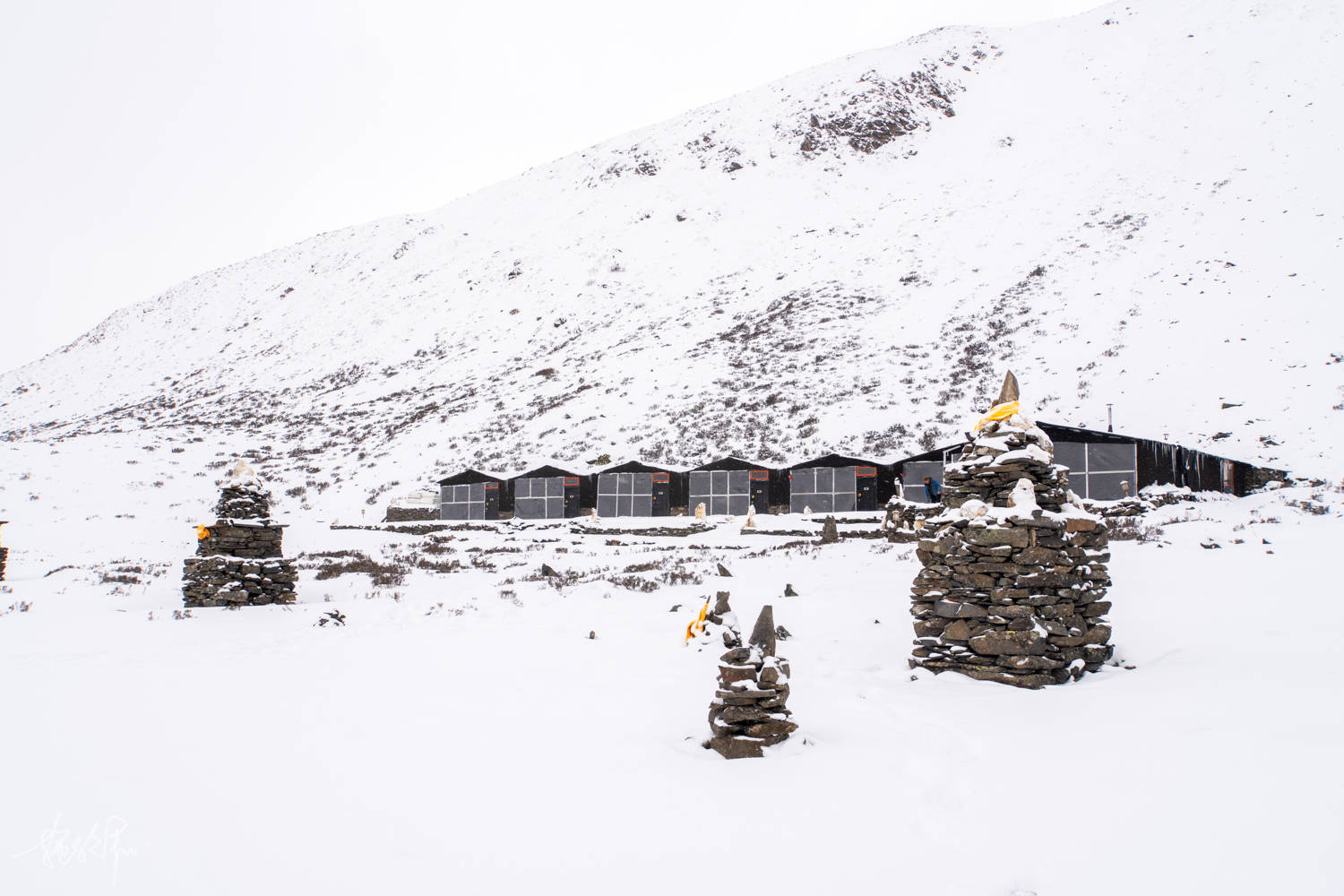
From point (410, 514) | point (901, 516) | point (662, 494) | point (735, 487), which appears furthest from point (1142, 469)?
point (410, 514)

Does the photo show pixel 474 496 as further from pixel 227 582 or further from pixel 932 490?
pixel 227 582

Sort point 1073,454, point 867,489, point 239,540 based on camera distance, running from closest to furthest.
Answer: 1. point 239,540
2. point 1073,454
3. point 867,489

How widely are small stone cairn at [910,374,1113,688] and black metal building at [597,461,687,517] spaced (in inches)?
1198

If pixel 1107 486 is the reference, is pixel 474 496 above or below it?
below

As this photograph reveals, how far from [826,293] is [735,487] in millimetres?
35295

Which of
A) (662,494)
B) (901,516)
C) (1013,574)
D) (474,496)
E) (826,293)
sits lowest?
(1013,574)

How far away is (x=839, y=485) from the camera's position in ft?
117

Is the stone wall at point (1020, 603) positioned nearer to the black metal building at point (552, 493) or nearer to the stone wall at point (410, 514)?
the black metal building at point (552, 493)

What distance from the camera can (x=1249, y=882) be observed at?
12.7 feet

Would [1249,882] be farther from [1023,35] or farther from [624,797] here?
[1023,35]

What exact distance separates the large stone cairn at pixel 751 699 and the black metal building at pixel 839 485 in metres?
29.6

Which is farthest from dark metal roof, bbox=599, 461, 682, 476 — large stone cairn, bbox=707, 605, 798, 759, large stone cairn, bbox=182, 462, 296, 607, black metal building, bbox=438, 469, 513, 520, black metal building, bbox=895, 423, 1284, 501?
large stone cairn, bbox=707, 605, 798, 759

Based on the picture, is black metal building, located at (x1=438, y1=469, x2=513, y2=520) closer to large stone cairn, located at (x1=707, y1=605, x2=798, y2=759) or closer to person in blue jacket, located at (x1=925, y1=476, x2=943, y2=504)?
person in blue jacket, located at (x1=925, y1=476, x2=943, y2=504)

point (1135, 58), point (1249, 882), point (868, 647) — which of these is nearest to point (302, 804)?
point (1249, 882)
